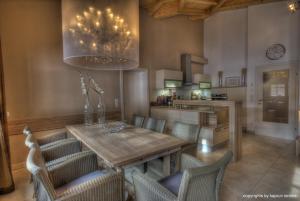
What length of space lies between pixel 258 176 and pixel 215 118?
4.74 ft

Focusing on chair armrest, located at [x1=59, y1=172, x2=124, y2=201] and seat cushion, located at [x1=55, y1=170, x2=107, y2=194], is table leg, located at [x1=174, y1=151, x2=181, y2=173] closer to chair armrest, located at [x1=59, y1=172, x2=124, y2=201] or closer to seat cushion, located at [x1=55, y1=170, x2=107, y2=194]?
chair armrest, located at [x1=59, y1=172, x2=124, y2=201]

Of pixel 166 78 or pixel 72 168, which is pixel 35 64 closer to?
pixel 72 168

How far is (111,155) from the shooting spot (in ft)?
5.59

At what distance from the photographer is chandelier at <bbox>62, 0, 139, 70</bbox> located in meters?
2.23

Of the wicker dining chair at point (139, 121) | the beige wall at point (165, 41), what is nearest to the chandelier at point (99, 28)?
the wicker dining chair at point (139, 121)

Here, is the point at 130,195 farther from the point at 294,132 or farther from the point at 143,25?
the point at 294,132

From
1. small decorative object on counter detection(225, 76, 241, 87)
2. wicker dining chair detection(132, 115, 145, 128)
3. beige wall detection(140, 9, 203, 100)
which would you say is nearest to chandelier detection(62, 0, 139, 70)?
wicker dining chair detection(132, 115, 145, 128)

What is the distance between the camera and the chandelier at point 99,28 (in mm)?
2232

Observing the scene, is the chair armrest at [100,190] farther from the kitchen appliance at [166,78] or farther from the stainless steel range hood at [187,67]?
the stainless steel range hood at [187,67]

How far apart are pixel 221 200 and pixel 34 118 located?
3.50 meters

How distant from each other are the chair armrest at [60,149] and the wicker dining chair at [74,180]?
1.87ft

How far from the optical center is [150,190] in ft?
4.55

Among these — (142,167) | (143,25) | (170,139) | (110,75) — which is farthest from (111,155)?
(143,25)

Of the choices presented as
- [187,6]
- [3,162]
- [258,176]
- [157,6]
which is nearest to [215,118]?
[258,176]
